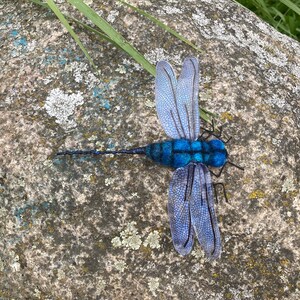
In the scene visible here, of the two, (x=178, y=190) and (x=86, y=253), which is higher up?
(x=178, y=190)

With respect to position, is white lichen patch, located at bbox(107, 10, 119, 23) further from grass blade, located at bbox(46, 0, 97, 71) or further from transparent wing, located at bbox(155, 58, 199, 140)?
transparent wing, located at bbox(155, 58, 199, 140)

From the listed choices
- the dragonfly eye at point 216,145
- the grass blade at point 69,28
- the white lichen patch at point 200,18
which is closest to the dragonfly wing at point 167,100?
the dragonfly eye at point 216,145

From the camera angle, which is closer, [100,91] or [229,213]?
[229,213]

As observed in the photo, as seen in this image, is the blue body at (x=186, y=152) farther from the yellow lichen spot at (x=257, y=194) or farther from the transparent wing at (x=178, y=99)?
the yellow lichen spot at (x=257, y=194)

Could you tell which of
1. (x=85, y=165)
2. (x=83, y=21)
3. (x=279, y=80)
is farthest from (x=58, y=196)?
(x=279, y=80)

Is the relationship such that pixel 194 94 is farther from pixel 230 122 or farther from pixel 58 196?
pixel 58 196

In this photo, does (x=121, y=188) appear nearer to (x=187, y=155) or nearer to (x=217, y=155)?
(x=187, y=155)

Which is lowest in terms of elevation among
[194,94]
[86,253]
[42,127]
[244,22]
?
[86,253]

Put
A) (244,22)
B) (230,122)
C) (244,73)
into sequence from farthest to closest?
(244,22) → (244,73) → (230,122)

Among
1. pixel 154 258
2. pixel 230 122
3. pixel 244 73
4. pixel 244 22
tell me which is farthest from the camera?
pixel 244 22
